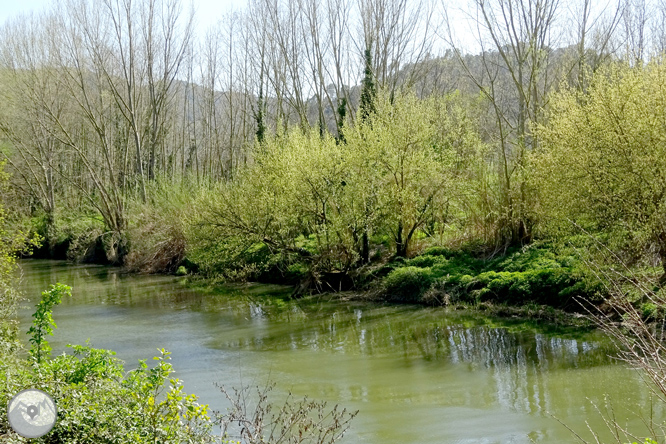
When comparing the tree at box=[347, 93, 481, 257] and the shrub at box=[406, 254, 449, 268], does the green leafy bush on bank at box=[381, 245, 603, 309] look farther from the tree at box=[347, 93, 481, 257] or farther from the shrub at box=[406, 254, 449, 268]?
the tree at box=[347, 93, 481, 257]

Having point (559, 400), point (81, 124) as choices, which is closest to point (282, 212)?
point (559, 400)

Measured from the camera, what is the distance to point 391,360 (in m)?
13.3

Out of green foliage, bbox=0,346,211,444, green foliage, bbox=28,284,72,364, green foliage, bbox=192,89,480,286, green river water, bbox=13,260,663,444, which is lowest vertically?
green river water, bbox=13,260,663,444

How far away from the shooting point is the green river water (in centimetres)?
952

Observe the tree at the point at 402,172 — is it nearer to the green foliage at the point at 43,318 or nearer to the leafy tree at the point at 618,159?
the leafy tree at the point at 618,159

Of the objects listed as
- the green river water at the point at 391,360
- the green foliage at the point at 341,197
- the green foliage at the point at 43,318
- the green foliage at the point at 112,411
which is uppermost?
the green foliage at the point at 341,197

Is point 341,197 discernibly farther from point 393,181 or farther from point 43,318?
point 43,318

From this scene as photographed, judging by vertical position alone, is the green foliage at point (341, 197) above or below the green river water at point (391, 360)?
above

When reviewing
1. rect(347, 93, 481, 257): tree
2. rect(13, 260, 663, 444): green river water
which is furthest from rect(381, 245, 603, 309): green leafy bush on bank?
rect(347, 93, 481, 257): tree

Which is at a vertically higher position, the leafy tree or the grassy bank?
the leafy tree

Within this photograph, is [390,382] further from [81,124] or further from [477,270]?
[81,124]

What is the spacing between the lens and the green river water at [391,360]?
9523 mm

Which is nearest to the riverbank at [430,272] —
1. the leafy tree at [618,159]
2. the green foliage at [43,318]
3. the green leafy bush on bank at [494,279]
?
the green leafy bush on bank at [494,279]

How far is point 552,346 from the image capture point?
1312cm
